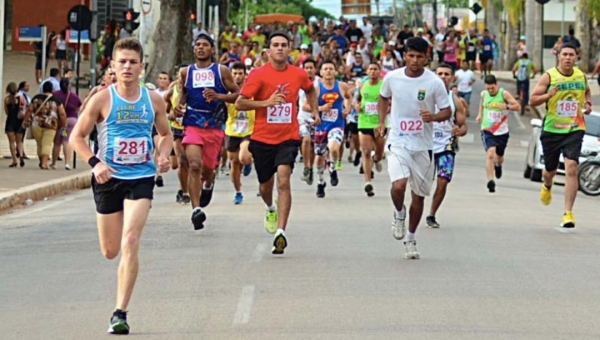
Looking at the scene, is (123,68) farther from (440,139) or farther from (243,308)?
(440,139)

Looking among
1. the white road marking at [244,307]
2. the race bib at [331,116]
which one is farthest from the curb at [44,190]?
the white road marking at [244,307]

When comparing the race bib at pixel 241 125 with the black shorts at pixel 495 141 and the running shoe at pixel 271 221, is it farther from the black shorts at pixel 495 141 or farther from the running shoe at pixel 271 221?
the running shoe at pixel 271 221

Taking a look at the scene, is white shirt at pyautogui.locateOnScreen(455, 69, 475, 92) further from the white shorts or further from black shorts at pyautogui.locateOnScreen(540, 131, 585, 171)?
the white shorts

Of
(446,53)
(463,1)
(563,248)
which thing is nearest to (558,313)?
(563,248)

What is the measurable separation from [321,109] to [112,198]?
36.0 feet

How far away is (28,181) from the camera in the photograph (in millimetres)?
23562

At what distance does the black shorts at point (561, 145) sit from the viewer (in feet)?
54.0

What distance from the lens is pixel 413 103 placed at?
43.6 feet

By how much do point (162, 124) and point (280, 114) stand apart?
405 centimetres

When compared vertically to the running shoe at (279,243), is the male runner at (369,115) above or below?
above

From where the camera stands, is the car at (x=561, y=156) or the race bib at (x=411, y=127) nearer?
the race bib at (x=411, y=127)

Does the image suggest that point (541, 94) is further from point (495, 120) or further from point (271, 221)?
point (495, 120)

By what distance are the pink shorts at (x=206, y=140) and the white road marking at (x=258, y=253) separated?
6.80 feet

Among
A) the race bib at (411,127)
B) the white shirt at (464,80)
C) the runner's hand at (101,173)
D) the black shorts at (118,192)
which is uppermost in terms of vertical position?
the white shirt at (464,80)
